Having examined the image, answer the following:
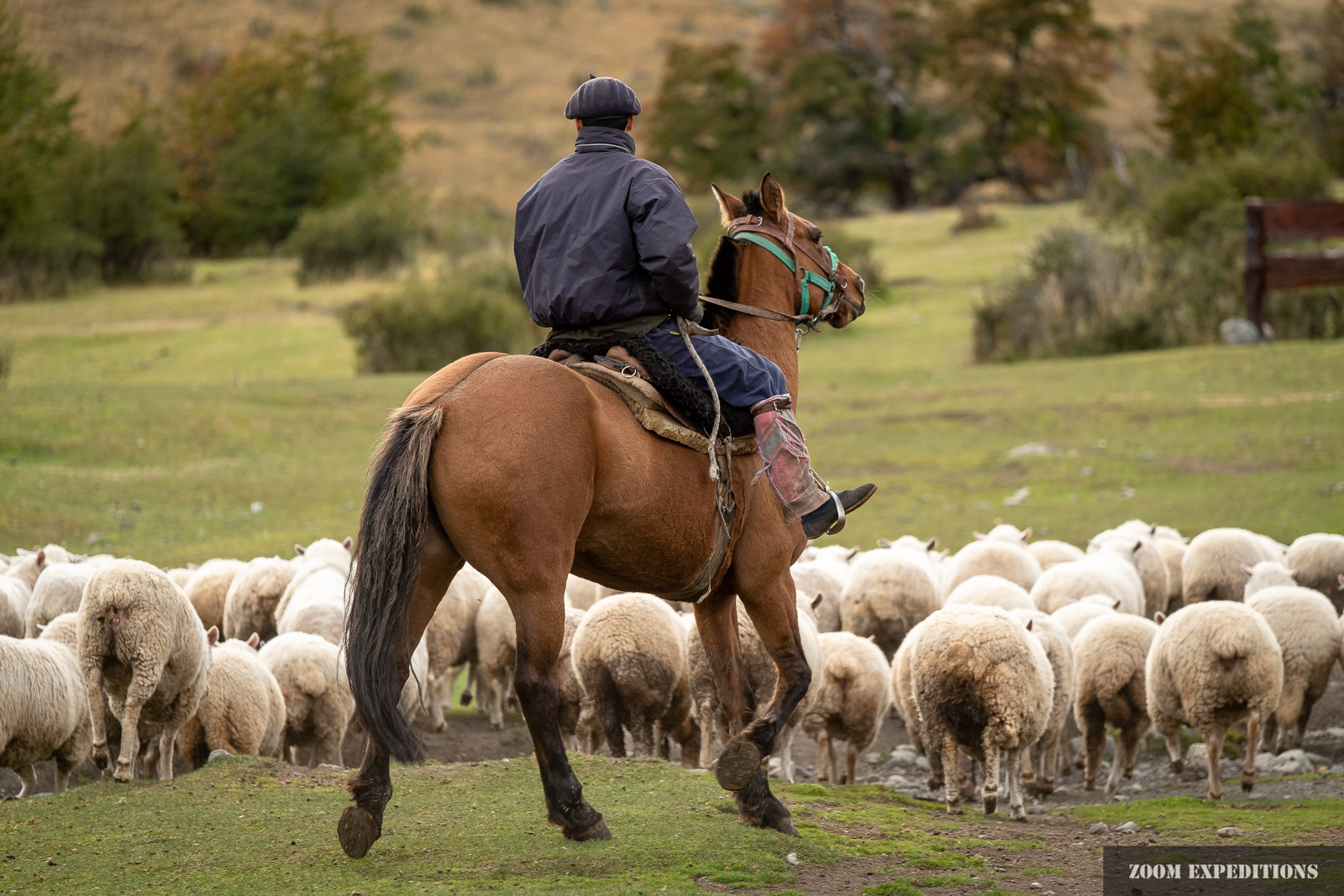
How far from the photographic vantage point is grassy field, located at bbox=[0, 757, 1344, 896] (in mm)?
5211

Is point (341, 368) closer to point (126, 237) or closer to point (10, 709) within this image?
point (126, 237)

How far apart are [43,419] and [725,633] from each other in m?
15.4

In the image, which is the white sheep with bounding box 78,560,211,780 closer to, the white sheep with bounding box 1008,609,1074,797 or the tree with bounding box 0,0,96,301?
the white sheep with bounding box 1008,609,1074,797

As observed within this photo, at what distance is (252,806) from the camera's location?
6.46 m

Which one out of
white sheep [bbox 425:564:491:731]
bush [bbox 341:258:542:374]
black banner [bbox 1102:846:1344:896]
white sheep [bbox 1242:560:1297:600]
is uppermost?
bush [bbox 341:258:542:374]

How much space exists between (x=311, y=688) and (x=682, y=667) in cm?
228

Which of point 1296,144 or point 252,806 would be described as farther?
point 1296,144

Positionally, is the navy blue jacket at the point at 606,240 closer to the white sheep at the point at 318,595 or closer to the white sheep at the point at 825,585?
the white sheep at the point at 318,595

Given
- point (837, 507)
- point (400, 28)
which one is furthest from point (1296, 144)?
point (400, 28)

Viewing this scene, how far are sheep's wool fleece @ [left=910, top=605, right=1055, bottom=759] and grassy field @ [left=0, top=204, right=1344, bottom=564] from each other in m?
7.15

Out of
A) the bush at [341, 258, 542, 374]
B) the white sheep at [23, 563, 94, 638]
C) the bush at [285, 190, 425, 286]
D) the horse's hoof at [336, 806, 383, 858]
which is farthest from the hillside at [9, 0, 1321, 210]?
the horse's hoof at [336, 806, 383, 858]

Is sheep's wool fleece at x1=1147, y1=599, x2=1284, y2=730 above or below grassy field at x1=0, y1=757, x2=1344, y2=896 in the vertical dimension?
above

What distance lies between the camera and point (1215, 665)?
828 centimetres

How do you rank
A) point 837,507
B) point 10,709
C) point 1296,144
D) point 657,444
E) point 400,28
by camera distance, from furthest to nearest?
1. point 400,28
2. point 1296,144
3. point 10,709
4. point 837,507
5. point 657,444
